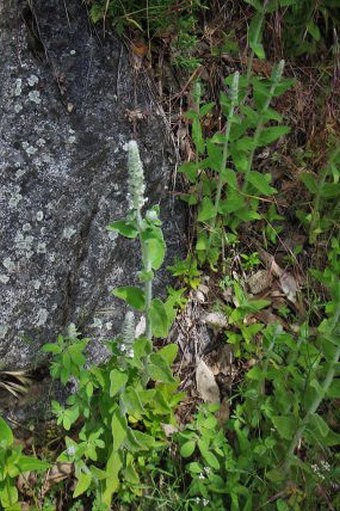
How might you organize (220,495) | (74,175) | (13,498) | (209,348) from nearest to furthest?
(13,498)
(220,495)
(74,175)
(209,348)

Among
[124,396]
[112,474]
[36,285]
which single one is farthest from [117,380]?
[36,285]

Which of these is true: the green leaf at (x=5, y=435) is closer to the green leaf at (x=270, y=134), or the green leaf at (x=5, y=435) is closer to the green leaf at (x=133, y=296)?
the green leaf at (x=133, y=296)

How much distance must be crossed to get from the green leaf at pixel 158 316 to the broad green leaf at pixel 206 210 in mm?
948

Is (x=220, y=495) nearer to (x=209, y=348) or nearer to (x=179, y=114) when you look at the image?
(x=209, y=348)

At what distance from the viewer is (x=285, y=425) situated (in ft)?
8.68

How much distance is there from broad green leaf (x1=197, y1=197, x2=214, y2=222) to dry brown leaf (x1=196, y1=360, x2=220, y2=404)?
0.81 m

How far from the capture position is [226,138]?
2984 mm

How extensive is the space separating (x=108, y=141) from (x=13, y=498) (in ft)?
5.89

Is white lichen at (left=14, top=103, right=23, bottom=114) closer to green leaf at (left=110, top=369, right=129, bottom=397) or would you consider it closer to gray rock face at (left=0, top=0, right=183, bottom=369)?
gray rock face at (left=0, top=0, right=183, bottom=369)

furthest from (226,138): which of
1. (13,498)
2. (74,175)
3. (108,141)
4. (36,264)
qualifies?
(13,498)

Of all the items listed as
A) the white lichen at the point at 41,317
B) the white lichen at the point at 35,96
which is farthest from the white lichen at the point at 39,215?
the white lichen at the point at 35,96

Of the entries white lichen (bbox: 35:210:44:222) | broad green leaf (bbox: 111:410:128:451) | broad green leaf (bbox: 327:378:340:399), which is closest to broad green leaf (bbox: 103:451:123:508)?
broad green leaf (bbox: 111:410:128:451)

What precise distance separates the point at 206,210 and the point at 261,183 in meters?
0.34

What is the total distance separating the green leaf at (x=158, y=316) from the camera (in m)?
2.33
